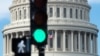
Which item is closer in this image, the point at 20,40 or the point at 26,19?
the point at 20,40

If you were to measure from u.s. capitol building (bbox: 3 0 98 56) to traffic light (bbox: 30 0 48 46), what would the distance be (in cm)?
10770

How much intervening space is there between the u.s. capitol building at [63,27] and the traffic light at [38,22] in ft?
353

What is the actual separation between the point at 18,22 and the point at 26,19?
2335mm

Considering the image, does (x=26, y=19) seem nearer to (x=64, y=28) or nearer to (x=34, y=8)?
(x=64, y=28)

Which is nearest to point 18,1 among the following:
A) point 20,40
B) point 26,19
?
point 26,19

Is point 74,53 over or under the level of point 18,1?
under

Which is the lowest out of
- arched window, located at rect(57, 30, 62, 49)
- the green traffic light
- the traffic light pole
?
arched window, located at rect(57, 30, 62, 49)

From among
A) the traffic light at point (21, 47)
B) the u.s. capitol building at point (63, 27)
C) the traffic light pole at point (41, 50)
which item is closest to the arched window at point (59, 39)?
the u.s. capitol building at point (63, 27)

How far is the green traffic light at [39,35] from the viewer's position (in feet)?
25.1

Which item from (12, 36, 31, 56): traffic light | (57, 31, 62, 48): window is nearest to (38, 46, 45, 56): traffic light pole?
(12, 36, 31, 56): traffic light

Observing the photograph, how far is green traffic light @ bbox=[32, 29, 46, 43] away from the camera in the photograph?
764 centimetres

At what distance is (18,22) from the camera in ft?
395

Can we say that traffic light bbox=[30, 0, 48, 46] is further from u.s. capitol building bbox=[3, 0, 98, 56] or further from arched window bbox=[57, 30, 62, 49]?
arched window bbox=[57, 30, 62, 49]

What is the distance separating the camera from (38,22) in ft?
25.1
